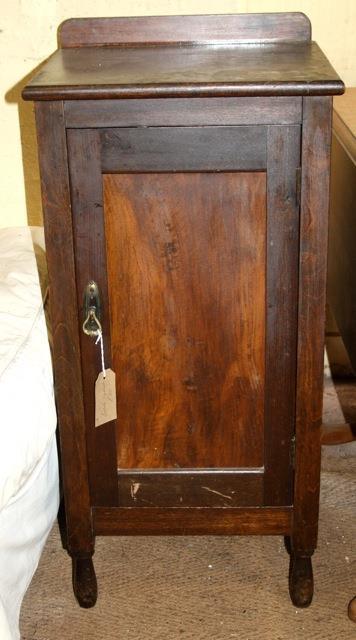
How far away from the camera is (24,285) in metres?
1.65

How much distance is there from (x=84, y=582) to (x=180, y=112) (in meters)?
0.87

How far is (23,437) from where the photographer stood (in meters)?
1.43

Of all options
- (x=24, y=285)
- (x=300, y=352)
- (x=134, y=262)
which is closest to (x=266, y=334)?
(x=300, y=352)

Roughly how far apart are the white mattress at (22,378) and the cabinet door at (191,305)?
3.5 inches

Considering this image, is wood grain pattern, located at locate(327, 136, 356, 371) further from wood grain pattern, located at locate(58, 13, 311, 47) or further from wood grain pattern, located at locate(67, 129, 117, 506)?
wood grain pattern, located at locate(67, 129, 117, 506)

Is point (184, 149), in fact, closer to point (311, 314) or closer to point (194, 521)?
point (311, 314)

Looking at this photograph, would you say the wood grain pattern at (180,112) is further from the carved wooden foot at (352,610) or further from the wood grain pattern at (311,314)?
the carved wooden foot at (352,610)

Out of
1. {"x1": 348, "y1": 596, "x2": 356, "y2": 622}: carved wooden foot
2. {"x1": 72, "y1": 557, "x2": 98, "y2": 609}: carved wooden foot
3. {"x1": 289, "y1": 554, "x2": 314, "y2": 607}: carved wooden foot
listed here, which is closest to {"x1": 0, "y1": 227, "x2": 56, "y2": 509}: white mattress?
{"x1": 72, "y1": 557, "x2": 98, "y2": 609}: carved wooden foot

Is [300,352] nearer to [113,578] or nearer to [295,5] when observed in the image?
[113,578]

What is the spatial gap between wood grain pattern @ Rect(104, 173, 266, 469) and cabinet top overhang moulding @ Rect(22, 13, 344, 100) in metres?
0.14

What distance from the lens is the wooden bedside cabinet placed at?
4.23 ft

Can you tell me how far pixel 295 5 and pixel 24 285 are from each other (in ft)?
2.83

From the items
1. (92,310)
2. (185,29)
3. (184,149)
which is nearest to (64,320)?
(92,310)

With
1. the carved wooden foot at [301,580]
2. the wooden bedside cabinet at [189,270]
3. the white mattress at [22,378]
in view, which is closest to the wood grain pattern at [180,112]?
the wooden bedside cabinet at [189,270]
